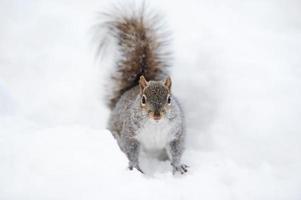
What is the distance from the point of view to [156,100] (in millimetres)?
2596

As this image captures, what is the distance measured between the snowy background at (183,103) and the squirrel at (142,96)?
144 mm

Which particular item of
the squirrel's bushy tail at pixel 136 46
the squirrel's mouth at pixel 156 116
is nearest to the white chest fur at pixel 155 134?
the squirrel's mouth at pixel 156 116

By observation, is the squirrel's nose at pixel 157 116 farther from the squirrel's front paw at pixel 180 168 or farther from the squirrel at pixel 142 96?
the squirrel's front paw at pixel 180 168

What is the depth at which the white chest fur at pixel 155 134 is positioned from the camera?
2703mm

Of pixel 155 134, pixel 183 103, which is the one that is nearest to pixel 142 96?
pixel 155 134

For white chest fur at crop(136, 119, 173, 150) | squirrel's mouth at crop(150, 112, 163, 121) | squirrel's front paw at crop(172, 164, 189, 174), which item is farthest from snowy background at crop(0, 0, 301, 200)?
squirrel's mouth at crop(150, 112, 163, 121)

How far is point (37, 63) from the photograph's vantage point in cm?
352

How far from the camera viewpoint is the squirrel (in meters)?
2.67

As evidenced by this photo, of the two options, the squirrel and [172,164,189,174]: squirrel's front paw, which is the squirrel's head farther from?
[172,164,189,174]: squirrel's front paw

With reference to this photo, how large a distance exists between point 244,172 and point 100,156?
0.87 m

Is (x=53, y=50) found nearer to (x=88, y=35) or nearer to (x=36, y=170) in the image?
(x=88, y=35)

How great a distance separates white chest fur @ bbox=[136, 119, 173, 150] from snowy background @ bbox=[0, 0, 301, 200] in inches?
7.2

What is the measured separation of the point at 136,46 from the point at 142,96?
592 mm

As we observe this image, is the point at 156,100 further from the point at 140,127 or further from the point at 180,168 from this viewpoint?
the point at 180,168
